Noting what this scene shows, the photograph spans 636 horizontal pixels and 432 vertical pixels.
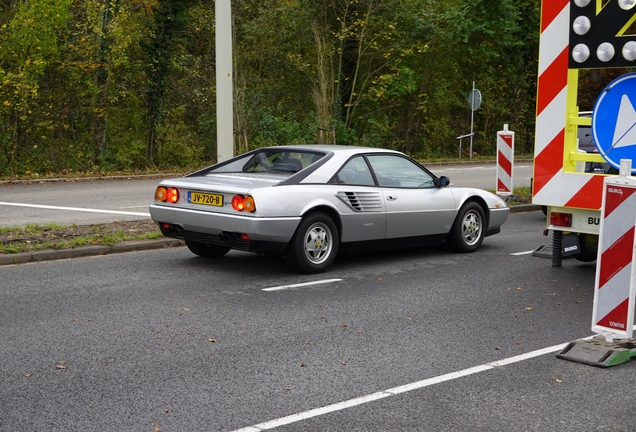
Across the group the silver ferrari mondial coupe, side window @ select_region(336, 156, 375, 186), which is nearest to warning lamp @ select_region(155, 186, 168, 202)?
the silver ferrari mondial coupe

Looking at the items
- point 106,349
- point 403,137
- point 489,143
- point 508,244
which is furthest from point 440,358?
point 489,143

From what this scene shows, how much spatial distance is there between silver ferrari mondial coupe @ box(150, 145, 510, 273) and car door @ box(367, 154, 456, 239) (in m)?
0.01

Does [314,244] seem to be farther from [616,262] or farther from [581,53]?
[616,262]

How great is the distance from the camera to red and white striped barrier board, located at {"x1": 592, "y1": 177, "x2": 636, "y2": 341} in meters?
6.03

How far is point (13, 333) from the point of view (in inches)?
261

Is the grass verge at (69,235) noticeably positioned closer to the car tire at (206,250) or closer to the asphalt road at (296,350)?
the asphalt road at (296,350)

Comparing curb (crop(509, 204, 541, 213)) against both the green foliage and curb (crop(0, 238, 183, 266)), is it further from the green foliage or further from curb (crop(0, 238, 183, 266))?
curb (crop(0, 238, 183, 266))

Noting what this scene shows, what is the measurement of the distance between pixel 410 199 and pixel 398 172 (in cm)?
40

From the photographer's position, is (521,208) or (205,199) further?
(521,208)

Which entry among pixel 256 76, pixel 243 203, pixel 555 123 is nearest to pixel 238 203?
pixel 243 203

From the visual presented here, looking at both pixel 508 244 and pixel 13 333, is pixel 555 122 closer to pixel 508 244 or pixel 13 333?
pixel 508 244

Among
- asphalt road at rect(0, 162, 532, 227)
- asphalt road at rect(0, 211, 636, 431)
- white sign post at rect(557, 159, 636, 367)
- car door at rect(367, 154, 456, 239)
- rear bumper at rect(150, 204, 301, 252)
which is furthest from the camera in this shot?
asphalt road at rect(0, 162, 532, 227)

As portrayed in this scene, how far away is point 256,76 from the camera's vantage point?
30.5 m

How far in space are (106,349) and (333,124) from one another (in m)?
24.8
